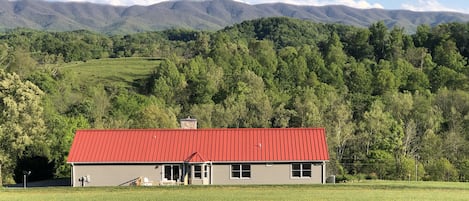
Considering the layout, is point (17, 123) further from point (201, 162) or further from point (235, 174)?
point (235, 174)

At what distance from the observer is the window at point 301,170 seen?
147 ft

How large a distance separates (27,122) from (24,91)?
8.59 ft

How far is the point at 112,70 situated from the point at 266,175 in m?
81.7

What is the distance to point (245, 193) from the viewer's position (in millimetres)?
35156

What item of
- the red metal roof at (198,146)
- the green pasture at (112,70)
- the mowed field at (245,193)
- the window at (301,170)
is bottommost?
the mowed field at (245,193)

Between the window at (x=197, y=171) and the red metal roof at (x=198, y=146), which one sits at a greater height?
the red metal roof at (x=198, y=146)

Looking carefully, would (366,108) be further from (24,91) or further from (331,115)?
(24,91)

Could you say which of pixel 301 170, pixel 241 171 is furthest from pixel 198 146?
pixel 301 170

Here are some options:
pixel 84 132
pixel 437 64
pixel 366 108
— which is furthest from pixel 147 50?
pixel 84 132

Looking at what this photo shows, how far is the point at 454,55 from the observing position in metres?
109

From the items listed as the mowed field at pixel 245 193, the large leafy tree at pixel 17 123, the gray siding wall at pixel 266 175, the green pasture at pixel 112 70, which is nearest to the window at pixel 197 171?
the gray siding wall at pixel 266 175

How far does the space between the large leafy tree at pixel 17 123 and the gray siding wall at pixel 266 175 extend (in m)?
18.6

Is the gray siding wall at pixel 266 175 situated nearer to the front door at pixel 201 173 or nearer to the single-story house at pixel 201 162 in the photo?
the single-story house at pixel 201 162

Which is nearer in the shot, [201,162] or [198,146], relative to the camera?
[201,162]
